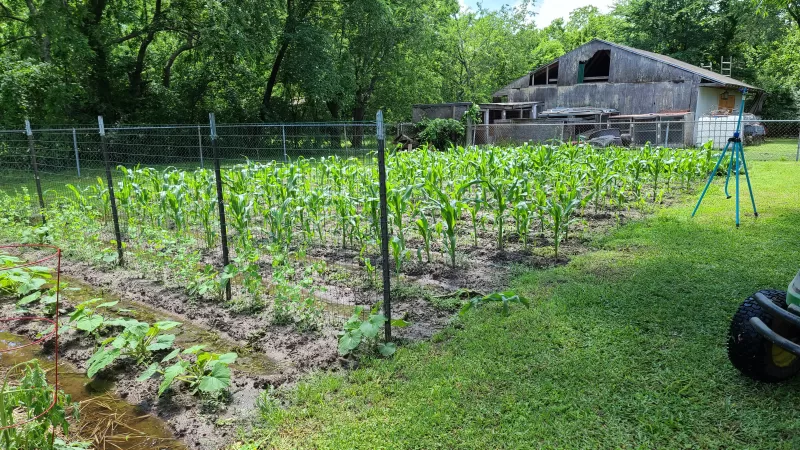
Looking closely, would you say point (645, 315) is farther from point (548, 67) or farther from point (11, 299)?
point (548, 67)

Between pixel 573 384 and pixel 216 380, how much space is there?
92.8 inches

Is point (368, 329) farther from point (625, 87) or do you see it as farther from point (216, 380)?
point (625, 87)

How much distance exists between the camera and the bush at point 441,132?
65.2 feet

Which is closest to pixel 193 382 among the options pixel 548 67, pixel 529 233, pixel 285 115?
pixel 529 233

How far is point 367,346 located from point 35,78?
18452 millimetres

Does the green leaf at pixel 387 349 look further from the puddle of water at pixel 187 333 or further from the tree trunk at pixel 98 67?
the tree trunk at pixel 98 67

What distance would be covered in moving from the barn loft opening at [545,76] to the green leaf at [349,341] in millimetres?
28903

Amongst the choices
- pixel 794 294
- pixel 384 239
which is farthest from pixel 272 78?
pixel 794 294

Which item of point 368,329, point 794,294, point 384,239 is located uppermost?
point 384,239

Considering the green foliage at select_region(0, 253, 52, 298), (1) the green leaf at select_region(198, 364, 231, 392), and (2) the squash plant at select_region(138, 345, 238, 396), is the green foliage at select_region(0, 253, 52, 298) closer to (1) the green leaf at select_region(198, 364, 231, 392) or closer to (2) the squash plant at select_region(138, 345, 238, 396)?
(2) the squash plant at select_region(138, 345, 238, 396)

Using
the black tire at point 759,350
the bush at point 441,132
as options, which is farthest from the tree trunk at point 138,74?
the black tire at point 759,350

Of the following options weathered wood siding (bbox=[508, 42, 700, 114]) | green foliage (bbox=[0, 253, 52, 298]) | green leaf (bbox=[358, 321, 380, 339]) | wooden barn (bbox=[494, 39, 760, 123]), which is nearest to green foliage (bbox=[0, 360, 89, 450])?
green leaf (bbox=[358, 321, 380, 339])

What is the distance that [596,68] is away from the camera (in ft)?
97.9

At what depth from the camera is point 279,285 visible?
4.57m
